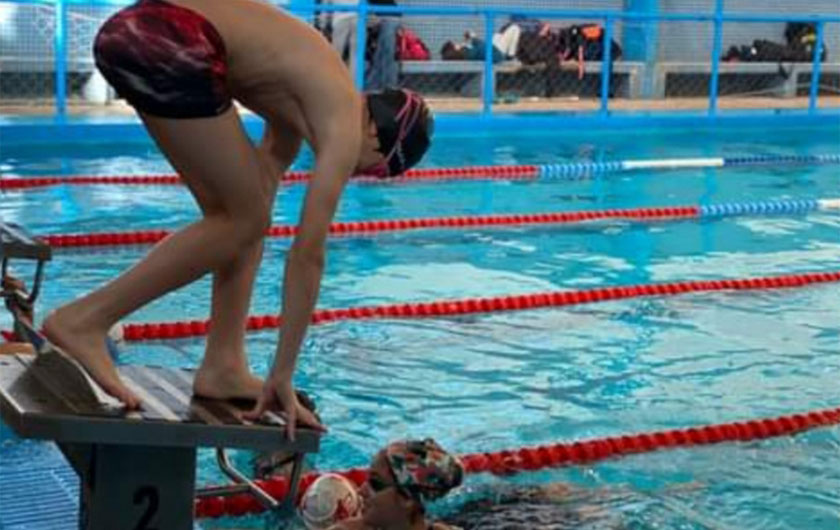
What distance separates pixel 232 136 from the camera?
109 inches

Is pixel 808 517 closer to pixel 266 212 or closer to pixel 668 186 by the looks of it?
pixel 266 212

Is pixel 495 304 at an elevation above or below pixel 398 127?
below

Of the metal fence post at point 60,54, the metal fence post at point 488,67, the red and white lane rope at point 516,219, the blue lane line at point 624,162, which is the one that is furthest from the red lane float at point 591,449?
the metal fence post at point 488,67

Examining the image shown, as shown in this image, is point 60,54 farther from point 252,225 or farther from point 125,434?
point 125,434

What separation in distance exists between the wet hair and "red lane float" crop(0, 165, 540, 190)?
16.9ft

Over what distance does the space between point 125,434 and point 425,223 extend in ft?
19.1

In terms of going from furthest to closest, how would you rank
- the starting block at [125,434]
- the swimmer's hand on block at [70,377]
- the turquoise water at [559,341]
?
the turquoise water at [559,341]
the swimmer's hand on block at [70,377]
the starting block at [125,434]

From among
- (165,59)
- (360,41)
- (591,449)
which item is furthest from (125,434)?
(360,41)

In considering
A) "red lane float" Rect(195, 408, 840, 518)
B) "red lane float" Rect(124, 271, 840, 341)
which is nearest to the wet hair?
"red lane float" Rect(195, 408, 840, 518)

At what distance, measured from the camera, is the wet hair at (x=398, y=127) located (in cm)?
285

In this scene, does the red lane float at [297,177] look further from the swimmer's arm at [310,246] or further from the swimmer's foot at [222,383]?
the swimmer's arm at [310,246]

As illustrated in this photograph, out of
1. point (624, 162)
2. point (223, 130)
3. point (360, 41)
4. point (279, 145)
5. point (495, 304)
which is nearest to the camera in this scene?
point (223, 130)

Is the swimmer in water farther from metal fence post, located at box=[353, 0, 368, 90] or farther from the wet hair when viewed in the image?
metal fence post, located at box=[353, 0, 368, 90]

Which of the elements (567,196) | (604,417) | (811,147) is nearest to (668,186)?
(567,196)
